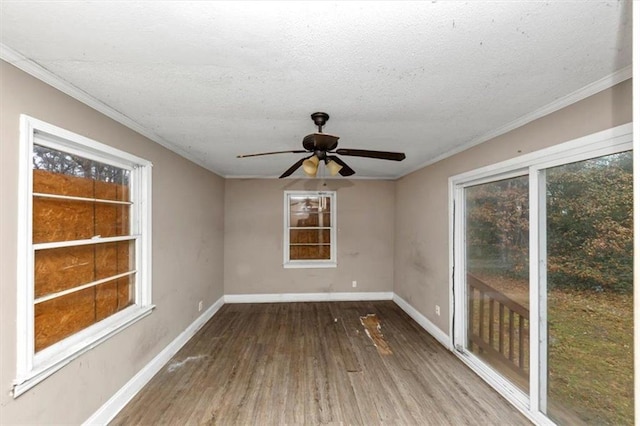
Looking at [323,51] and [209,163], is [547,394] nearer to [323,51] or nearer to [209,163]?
[323,51]

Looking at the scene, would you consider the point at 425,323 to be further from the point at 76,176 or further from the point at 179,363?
the point at 76,176

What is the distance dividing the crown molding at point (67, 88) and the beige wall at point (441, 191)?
3240 millimetres

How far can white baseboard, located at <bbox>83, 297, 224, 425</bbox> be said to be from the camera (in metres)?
2.10

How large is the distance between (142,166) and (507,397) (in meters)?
3.92

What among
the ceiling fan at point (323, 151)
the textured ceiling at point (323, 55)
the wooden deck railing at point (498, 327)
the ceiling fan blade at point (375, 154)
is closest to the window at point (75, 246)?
the textured ceiling at point (323, 55)

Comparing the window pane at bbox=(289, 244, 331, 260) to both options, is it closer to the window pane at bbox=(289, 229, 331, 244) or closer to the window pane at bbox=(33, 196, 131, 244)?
the window pane at bbox=(289, 229, 331, 244)

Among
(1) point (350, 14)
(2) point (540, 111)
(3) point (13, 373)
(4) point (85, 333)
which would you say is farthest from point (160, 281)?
(2) point (540, 111)

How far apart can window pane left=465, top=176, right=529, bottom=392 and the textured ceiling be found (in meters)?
0.78

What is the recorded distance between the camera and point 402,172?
15.5 feet

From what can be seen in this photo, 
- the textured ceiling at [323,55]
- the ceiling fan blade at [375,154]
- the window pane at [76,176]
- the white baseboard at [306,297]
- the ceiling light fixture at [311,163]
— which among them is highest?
the textured ceiling at [323,55]

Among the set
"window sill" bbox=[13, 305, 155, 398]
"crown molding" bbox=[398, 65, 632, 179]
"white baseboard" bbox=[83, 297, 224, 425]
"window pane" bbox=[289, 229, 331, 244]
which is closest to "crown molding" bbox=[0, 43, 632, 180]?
"crown molding" bbox=[398, 65, 632, 179]

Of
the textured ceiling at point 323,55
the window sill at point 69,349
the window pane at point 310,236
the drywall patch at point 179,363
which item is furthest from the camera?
the window pane at point 310,236

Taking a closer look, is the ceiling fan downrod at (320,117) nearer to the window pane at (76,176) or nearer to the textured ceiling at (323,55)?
the textured ceiling at (323,55)

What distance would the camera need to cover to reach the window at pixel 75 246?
156cm
